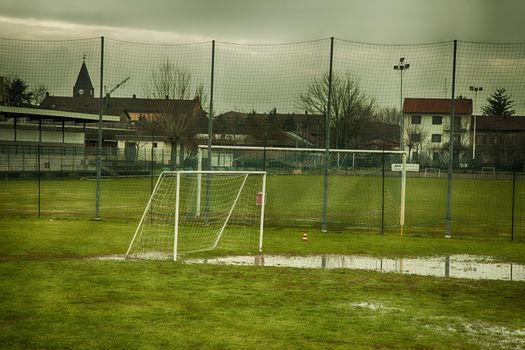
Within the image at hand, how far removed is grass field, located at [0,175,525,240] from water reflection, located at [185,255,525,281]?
4.98m

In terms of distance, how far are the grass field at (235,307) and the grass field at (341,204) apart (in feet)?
27.2

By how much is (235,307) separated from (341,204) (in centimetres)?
2101

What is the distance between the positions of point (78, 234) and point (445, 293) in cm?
931

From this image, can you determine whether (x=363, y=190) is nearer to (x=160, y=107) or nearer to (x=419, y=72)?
(x=160, y=107)

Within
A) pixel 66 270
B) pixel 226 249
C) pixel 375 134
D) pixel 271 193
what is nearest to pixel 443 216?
pixel 375 134

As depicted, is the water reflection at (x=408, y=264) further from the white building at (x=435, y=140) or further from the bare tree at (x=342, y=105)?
the white building at (x=435, y=140)

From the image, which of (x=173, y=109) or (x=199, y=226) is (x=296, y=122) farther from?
(x=173, y=109)

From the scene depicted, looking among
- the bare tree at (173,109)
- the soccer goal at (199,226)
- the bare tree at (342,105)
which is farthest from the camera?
the bare tree at (173,109)

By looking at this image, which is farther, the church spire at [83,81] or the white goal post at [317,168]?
the white goal post at [317,168]

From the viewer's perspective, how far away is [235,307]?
28.5ft

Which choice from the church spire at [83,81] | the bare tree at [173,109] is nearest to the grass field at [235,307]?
the church spire at [83,81]

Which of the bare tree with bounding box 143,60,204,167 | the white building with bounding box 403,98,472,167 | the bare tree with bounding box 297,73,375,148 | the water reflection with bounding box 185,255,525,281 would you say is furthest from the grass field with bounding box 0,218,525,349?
the white building with bounding box 403,98,472,167

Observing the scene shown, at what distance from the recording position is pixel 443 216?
24.6m

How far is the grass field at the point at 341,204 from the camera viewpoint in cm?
2105
